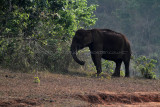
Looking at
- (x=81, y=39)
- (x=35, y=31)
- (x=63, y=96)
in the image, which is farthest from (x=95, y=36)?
(x=63, y=96)

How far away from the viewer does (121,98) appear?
7.22 metres

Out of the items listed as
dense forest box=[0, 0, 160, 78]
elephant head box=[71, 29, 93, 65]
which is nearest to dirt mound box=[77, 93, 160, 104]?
dense forest box=[0, 0, 160, 78]

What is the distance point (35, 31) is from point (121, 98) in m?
3.85

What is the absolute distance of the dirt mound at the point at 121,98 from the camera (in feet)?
22.5

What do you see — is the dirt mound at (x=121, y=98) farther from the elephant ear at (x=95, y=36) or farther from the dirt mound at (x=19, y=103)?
the elephant ear at (x=95, y=36)

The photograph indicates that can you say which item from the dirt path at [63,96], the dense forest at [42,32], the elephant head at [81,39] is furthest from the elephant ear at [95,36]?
the dirt path at [63,96]

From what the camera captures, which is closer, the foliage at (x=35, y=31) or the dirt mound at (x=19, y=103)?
the dirt mound at (x=19, y=103)

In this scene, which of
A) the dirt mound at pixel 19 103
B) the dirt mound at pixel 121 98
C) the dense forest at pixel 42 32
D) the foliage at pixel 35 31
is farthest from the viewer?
the dense forest at pixel 42 32

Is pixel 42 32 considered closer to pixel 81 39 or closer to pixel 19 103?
pixel 81 39

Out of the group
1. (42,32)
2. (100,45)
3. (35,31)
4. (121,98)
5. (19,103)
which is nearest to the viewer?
(19,103)

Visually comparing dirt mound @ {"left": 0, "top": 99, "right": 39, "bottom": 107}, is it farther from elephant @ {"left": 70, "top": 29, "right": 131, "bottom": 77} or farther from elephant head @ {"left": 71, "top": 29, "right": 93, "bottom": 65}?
elephant head @ {"left": 71, "top": 29, "right": 93, "bottom": 65}

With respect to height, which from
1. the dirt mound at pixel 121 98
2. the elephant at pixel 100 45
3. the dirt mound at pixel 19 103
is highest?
the elephant at pixel 100 45

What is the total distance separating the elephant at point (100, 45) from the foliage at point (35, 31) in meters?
0.64

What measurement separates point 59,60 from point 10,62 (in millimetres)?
2226
